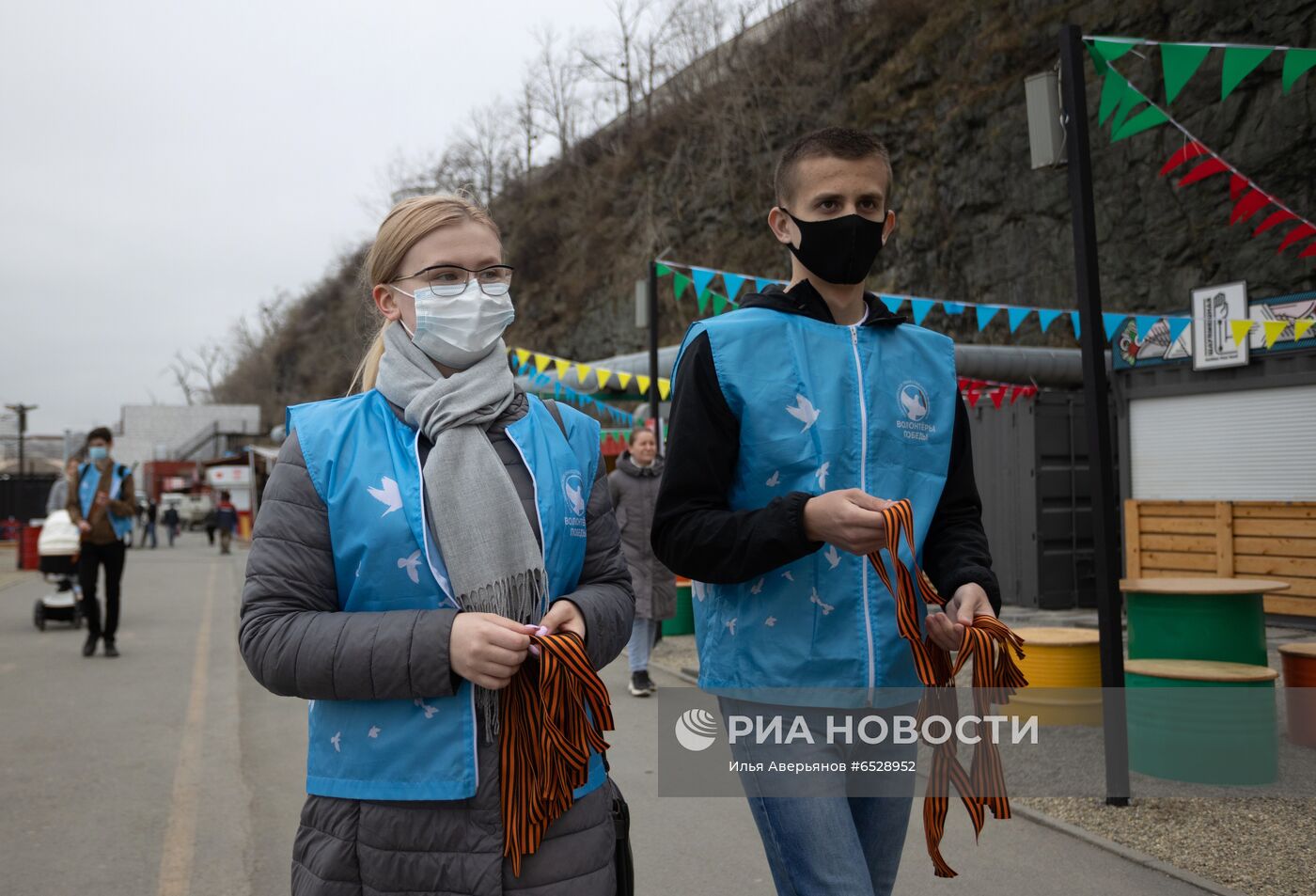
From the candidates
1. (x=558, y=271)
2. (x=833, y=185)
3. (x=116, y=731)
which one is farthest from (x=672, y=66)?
(x=833, y=185)

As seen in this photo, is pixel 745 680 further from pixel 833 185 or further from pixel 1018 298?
pixel 1018 298

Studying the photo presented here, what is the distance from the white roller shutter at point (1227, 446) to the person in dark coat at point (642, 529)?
7194mm

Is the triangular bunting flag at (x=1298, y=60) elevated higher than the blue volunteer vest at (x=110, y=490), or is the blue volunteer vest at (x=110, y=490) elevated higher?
the triangular bunting flag at (x=1298, y=60)

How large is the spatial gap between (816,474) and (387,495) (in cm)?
89

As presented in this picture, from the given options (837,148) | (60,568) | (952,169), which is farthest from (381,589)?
(952,169)

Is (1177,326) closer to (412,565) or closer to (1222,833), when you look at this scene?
(1222,833)

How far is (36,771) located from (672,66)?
1472 inches

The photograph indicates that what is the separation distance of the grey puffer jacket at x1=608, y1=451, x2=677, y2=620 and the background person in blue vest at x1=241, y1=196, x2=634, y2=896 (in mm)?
7186

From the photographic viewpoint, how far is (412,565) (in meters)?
2.02

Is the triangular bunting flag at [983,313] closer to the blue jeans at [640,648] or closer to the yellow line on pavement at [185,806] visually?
the blue jeans at [640,648]

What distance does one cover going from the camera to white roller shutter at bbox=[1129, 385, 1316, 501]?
40.0 feet

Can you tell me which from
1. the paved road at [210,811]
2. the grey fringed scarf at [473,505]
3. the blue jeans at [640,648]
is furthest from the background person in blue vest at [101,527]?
the grey fringed scarf at [473,505]

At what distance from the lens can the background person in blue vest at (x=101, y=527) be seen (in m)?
10.9

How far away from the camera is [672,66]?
132 feet
